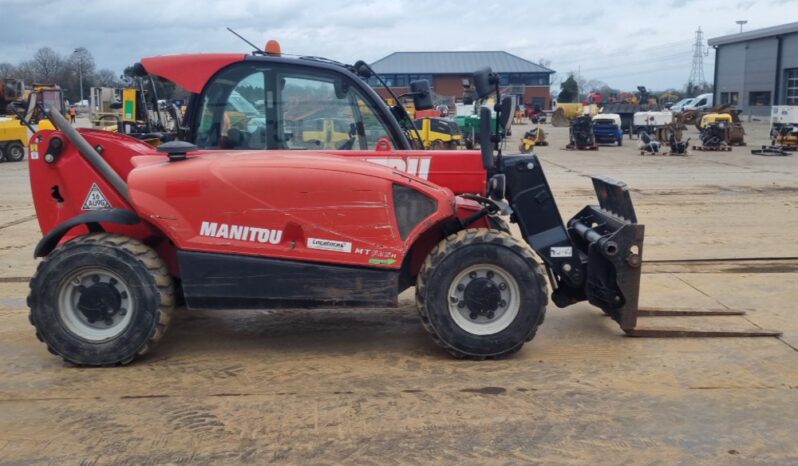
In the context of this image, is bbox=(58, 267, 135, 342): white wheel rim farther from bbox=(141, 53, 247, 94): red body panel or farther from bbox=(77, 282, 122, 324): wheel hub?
bbox=(141, 53, 247, 94): red body panel

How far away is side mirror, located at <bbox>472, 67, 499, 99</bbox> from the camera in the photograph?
5645mm

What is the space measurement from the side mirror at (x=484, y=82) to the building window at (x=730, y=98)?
69729mm

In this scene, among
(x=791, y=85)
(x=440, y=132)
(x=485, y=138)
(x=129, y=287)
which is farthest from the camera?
(x=791, y=85)

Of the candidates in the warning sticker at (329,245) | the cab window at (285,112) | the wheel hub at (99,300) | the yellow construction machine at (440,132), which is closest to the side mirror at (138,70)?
the cab window at (285,112)

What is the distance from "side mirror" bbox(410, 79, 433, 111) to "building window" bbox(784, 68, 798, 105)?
64.7m

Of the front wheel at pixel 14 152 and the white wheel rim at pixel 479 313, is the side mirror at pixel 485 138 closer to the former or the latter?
the white wheel rim at pixel 479 313

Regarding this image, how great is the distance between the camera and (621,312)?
6125 millimetres

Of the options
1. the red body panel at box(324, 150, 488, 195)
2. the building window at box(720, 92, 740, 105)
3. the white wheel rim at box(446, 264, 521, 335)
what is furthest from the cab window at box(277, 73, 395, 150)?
the building window at box(720, 92, 740, 105)

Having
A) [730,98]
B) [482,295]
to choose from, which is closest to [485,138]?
[482,295]

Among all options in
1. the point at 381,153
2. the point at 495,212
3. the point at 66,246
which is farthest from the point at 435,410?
the point at 66,246

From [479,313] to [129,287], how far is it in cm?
241

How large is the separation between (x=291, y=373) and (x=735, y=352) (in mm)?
3228

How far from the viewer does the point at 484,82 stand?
222 inches

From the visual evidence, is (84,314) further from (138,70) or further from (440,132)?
(440,132)
